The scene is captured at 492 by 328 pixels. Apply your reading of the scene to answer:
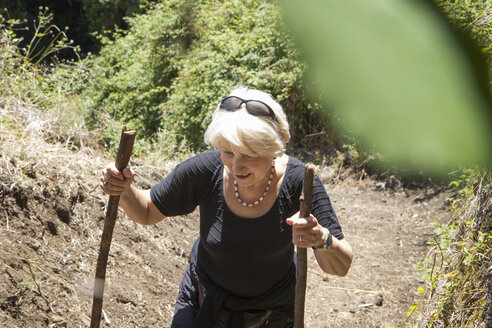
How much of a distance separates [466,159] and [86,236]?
14.5ft

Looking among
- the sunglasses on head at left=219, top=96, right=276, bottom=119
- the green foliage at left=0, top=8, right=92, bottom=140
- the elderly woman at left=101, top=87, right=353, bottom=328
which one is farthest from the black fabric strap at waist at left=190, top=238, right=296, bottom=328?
the green foliage at left=0, top=8, right=92, bottom=140

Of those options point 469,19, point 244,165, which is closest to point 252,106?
point 244,165

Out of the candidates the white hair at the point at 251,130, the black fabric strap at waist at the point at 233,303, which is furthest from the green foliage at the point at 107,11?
the black fabric strap at waist at the point at 233,303

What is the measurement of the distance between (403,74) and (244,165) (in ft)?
6.26

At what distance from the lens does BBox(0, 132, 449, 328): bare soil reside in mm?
3820

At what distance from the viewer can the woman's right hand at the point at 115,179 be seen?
7.43 feet

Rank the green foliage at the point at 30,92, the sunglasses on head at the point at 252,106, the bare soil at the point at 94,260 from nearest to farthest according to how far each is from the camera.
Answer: the sunglasses on head at the point at 252,106
the bare soil at the point at 94,260
the green foliage at the point at 30,92

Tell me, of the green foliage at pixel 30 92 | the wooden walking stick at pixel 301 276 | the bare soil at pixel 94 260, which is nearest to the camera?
the wooden walking stick at pixel 301 276

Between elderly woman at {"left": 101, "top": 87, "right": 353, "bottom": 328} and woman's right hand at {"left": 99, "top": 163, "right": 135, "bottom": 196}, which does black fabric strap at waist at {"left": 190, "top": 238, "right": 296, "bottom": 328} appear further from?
woman's right hand at {"left": 99, "top": 163, "right": 135, "bottom": 196}

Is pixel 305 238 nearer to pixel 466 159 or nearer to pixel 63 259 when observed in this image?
pixel 466 159

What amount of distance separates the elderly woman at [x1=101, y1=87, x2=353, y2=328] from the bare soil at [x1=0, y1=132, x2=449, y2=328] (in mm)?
1549

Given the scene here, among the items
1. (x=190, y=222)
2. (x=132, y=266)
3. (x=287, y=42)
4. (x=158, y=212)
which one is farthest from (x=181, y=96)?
(x=287, y=42)

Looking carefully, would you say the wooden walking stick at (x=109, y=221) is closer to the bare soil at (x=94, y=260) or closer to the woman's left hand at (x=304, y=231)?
the woman's left hand at (x=304, y=231)

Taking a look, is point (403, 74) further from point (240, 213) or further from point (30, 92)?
point (30, 92)
